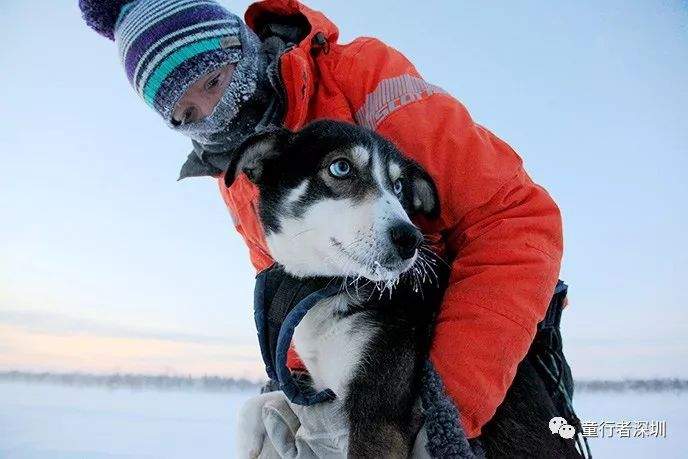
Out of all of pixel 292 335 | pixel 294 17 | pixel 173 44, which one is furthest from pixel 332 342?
pixel 294 17

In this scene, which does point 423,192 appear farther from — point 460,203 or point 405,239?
point 405,239

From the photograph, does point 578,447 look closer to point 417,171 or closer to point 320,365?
point 320,365

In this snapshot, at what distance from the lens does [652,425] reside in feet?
8.84

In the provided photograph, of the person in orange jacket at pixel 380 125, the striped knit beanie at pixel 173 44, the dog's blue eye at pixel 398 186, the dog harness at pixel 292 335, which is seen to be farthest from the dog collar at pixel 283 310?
the striped knit beanie at pixel 173 44

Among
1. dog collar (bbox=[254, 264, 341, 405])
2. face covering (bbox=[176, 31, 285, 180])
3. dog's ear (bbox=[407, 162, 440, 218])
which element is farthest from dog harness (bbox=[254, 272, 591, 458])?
face covering (bbox=[176, 31, 285, 180])

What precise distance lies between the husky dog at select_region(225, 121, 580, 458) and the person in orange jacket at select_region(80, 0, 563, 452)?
11cm

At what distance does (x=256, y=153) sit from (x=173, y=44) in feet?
2.17

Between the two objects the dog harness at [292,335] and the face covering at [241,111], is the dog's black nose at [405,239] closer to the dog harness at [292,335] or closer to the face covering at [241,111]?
the dog harness at [292,335]

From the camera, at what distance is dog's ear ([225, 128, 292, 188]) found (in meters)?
2.03

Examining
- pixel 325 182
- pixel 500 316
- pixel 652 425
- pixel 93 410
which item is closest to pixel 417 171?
pixel 325 182

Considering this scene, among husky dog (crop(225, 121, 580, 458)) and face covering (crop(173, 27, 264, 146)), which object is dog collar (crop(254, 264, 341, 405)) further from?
face covering (crop(173, 27, 264, 146))

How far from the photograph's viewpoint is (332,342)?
6.42ft

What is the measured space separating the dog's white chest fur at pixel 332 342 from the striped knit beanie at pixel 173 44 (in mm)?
1098

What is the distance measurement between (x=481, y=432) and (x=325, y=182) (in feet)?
3.25
